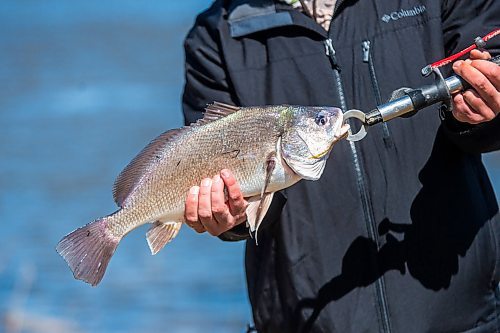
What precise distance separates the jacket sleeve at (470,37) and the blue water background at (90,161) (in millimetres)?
5593

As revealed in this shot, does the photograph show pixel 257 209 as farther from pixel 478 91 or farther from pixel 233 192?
pixel 478 91

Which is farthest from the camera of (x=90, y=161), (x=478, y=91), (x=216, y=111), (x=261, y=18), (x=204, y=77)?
(x=90, y=161)

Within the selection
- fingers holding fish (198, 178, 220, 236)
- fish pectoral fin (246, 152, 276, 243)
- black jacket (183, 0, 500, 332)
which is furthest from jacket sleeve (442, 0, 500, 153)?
fingers holding fish (198, 178, 220, 236)

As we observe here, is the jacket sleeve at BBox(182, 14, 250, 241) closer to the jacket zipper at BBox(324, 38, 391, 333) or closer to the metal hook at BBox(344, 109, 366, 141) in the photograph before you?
the jacket zipper at BBox(324, 38, 391, 333)

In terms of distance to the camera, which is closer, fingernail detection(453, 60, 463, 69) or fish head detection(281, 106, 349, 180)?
fingernail detection(453, 60, 463, 69)

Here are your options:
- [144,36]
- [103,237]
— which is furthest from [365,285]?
[144,36]

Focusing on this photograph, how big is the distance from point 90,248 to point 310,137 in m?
0.92

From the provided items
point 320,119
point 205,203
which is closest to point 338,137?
point 320,119

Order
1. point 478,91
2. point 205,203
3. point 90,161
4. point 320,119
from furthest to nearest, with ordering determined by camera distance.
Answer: point 90,161, point 205,203, point 320,119, point 478,91

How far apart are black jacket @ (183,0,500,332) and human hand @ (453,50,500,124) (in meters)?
0.16

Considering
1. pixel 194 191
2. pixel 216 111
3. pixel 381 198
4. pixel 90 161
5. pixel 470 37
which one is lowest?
pixel 381 198

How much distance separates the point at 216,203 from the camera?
13.1 feet

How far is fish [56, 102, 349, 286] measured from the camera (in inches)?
154

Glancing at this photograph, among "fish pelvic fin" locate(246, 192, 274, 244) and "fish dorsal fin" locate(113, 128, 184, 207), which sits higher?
"fish dorsal fin" locate(113, 128, 184, 207)
